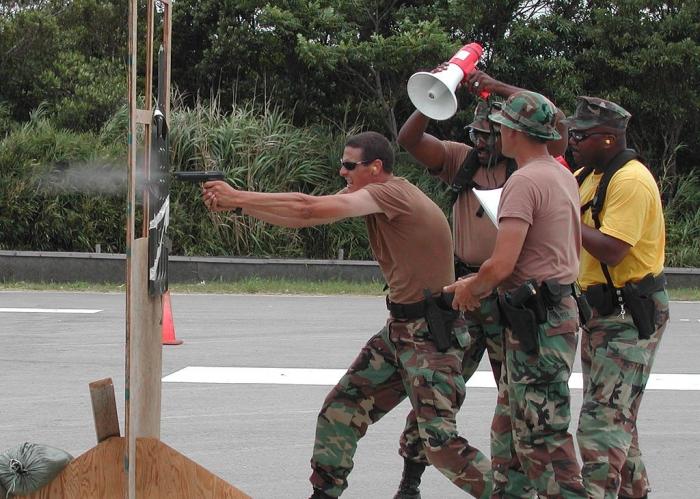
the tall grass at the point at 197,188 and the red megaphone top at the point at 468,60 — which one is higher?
the red megaphone top at the point at 468,60

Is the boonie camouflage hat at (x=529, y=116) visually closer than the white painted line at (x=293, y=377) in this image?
Yes

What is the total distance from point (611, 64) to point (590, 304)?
40.9ft

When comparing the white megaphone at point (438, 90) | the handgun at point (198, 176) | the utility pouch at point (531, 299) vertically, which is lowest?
the utility pouch at point (531, 299)

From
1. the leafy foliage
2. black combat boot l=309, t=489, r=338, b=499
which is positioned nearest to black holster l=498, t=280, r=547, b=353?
black combat boot l=309, t=489, r=338, b=499

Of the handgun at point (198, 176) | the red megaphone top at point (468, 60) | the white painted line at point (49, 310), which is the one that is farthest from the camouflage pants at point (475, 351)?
the white painted line at point (49, 310)

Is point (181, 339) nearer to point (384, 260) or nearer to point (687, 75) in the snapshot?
point (384, 260)

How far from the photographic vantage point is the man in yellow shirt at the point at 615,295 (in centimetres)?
480

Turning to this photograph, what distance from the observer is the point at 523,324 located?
4.43m

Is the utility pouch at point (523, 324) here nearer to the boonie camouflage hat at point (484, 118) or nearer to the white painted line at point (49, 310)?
the boonie camouflage hat at point (484, 118)

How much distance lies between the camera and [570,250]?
451cm

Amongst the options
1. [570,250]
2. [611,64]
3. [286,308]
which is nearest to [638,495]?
[570,250]

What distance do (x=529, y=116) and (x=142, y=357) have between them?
180 cm

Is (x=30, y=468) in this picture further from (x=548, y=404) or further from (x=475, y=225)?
(x=475, y=225)

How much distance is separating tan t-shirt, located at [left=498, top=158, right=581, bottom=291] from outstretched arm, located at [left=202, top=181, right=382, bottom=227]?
2.02ft
